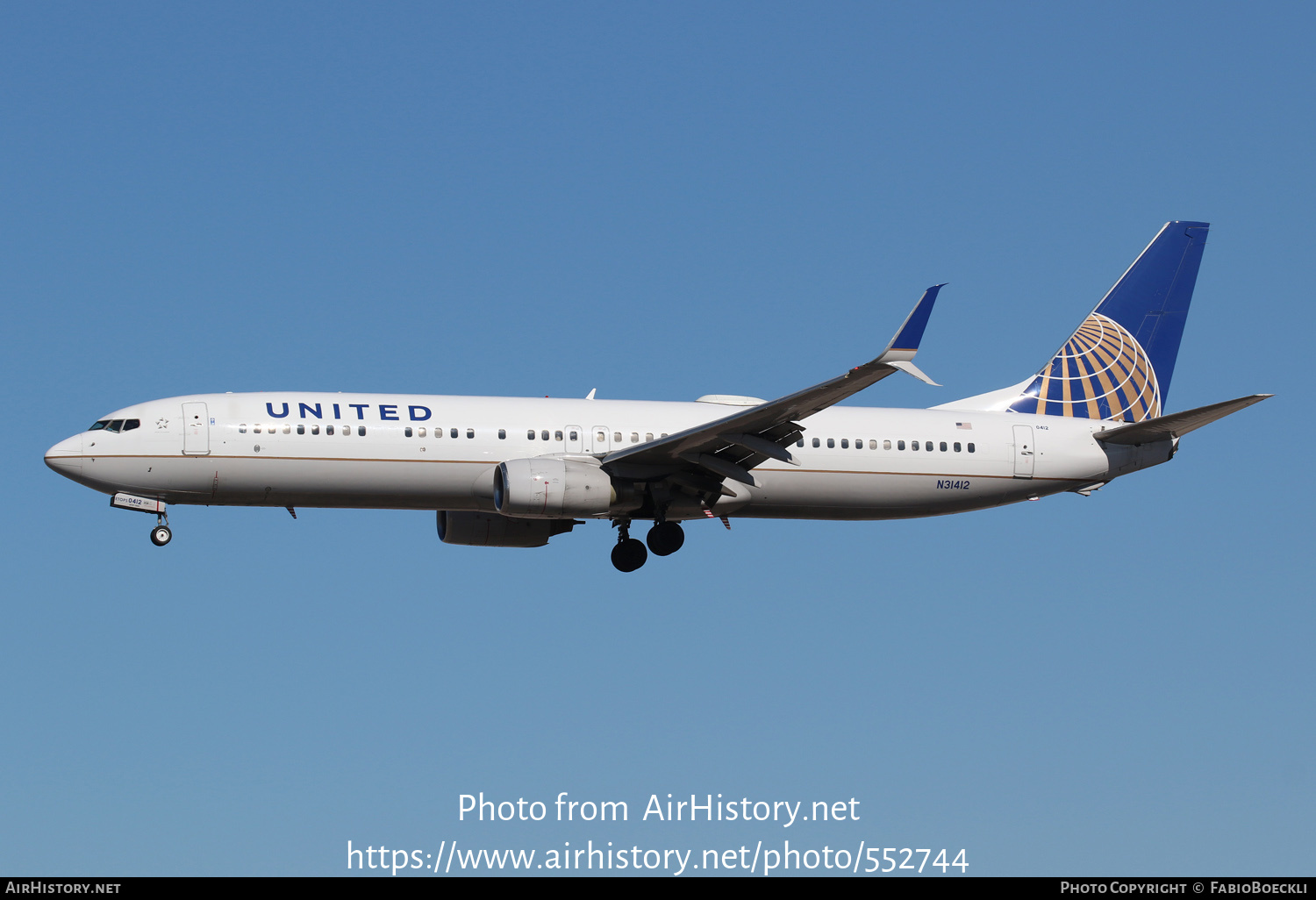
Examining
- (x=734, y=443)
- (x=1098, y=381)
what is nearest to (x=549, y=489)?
(x=734, y=443)

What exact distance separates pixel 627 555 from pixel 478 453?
487cm

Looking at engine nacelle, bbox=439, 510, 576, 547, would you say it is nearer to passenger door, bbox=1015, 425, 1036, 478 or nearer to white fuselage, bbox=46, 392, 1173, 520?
white fuselage, bbox=46, 392, 1173, 520

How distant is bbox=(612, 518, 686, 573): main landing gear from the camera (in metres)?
38.3

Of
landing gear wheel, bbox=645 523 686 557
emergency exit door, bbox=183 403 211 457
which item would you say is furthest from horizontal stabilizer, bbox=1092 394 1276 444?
emergency exit door, bbox=183 403 211 457

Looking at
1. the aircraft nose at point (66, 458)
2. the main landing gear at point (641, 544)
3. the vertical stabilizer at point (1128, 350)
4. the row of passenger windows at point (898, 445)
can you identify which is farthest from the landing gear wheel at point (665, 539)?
the aircraft nose at point (66, 458)

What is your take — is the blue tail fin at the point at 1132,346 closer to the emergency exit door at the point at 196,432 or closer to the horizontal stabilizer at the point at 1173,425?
the horizontal stabilizer at the point at 1173,425

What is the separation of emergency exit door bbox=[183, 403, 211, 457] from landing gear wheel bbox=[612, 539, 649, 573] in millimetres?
9967

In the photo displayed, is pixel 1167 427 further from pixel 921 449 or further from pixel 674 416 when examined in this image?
pixel 674 416

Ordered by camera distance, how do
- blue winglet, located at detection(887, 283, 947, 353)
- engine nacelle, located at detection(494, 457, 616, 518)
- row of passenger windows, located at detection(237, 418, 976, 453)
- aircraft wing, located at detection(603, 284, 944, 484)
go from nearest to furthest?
blue winglet, located at detection(887, 283, 947, 353), aircraft wing, located at detection(603, 284, 944, 484), engine nacelle, located at detection(494, 457, 616, 518), row of passenger windows, located at detection(237, 418, 976, 453)

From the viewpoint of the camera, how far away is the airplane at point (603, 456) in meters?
35.2

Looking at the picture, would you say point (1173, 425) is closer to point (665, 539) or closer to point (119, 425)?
point (665, 539)

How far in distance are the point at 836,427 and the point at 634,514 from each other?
5.42m

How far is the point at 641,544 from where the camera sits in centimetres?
3872
